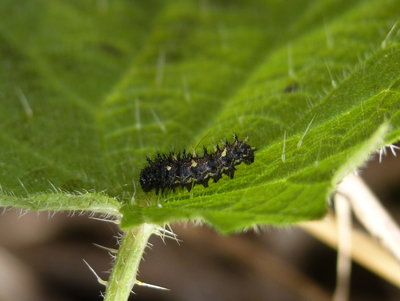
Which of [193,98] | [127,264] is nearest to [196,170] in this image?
[127,264]

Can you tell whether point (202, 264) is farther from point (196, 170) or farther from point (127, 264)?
point (127, 264)

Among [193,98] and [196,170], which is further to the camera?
[193,98]

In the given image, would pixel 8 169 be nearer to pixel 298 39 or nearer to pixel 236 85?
pixel 236 85

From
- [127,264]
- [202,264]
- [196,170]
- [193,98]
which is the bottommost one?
[127,264]

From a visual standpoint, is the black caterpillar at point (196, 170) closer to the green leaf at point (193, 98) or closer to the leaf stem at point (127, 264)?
the green leaf at point (193, 98)

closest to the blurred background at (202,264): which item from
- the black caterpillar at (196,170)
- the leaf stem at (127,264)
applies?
the black caterpillar at (196,170)

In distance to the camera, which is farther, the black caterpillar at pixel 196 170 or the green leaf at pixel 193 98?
the black caterpillar at pixel 196 170

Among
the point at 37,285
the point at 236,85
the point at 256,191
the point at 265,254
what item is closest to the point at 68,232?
the point at 37,285
